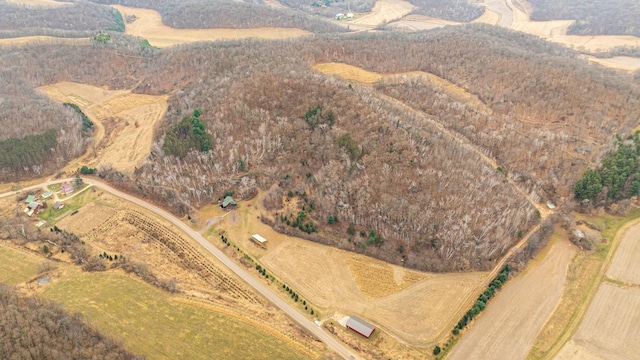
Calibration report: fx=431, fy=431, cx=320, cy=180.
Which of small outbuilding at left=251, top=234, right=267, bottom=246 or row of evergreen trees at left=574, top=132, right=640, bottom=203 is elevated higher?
row of evergreen trees at left=574, top=132, right=640, bottom=203

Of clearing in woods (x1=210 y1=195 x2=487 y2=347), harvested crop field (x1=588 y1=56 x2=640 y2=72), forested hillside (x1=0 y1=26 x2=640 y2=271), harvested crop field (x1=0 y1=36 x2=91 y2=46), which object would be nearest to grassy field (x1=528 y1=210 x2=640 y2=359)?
forested hillside (x1=0 y1=26 x2=640 y2=271)

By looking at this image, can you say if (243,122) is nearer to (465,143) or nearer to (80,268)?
(80,268)

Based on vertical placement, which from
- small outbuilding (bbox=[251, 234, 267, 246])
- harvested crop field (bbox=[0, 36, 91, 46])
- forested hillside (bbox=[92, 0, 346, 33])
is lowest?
small outbuilding (bbox=[251, 234, 267, 246])

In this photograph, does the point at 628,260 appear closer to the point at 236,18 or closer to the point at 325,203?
the point at 325,203

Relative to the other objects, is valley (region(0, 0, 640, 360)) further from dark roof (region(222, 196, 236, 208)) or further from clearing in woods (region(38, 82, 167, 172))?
dark roof (region(222, 196, 236, 208))

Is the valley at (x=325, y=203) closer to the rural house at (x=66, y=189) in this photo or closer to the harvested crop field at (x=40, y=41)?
the rural house at (x=66, y=189)

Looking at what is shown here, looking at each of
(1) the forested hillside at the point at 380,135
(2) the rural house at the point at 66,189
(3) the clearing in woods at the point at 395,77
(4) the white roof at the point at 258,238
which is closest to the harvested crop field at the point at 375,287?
(4) the white roof at the point at 258,238

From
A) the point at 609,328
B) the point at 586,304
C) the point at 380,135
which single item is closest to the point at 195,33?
the point at 380,135
